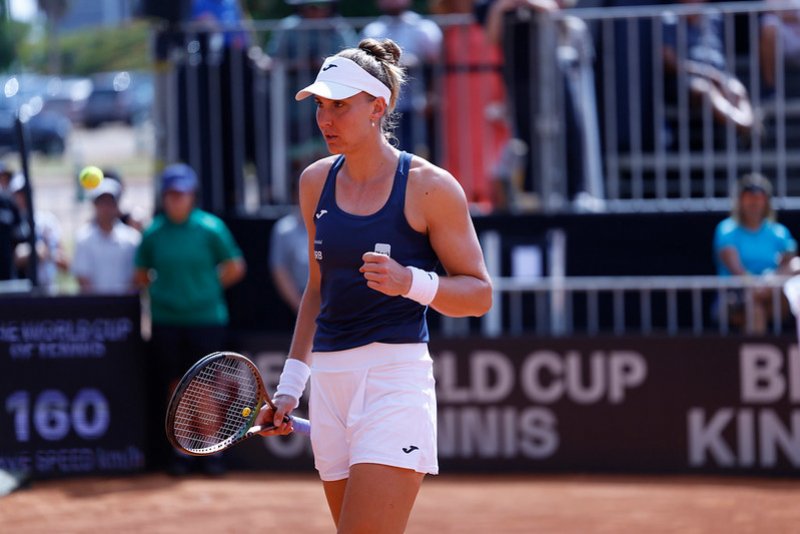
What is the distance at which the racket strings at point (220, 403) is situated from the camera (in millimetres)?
4504

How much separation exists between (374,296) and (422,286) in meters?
0.31

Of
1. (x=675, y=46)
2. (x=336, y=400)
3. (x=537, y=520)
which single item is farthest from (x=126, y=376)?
(x=336, y=400)

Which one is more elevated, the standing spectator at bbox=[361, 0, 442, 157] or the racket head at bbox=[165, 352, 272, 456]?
the standing spectator at bbox=[361, 0, 442, 157]

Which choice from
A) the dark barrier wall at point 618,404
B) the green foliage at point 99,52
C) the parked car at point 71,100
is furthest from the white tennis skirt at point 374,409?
the green foliage at point 99,52

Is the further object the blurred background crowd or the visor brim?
the blurred background crowd

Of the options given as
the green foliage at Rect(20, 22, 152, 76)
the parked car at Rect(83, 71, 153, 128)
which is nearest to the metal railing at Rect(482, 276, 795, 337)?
the parked car at Rect(83, 71, 153, 128)

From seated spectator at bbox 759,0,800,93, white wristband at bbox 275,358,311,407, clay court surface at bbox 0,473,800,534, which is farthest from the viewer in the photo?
seated spectator at bbox 759,0,800,93

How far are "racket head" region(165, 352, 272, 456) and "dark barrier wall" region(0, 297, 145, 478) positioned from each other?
203 inches

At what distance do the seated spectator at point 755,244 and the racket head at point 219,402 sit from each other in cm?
560

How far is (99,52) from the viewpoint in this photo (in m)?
55.2

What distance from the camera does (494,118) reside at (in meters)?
11.3

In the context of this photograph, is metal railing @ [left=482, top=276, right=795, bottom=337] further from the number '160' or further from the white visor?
the white visor

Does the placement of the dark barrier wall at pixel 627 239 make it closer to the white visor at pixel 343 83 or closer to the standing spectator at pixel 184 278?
the standing spectator at pixel 184 278

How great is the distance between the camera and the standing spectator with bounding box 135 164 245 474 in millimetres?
9523
